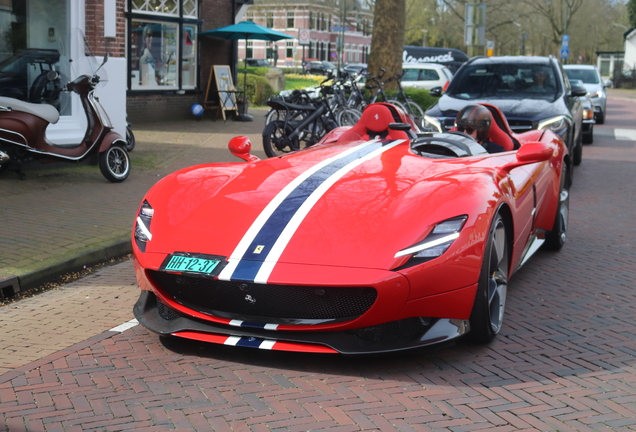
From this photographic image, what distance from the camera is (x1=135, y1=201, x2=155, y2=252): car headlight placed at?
166 inches

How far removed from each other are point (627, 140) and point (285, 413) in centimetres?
1768

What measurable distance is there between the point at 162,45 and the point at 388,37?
6370 millimetres

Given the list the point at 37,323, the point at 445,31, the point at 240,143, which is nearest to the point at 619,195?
the point at 240,143

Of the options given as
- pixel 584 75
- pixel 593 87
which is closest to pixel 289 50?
pixel 584 75

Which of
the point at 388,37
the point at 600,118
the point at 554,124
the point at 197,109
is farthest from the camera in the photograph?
the point at 600,118

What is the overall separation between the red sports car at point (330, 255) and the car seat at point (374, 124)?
44.7 inches

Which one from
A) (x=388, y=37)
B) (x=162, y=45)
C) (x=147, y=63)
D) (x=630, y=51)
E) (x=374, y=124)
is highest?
(x=630, y=51)

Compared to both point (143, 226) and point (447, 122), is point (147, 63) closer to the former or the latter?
point (447, 122)

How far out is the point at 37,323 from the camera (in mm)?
4754

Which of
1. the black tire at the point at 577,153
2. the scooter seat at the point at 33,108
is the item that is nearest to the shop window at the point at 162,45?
the scooter seat at the point at 33,108

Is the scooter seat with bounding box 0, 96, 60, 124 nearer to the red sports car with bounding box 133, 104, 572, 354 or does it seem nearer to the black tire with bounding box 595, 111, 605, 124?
the red sports car with bounding box 133, 104, 572, 354

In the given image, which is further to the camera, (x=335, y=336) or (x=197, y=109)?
(x=197, y=109)

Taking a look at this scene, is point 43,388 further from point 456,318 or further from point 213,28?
point 213,28

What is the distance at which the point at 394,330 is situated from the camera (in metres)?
3.83
